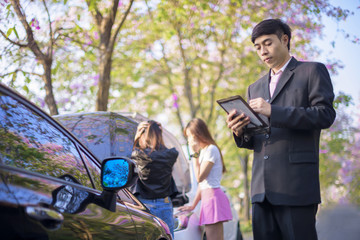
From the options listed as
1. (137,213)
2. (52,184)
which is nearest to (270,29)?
(137,213)

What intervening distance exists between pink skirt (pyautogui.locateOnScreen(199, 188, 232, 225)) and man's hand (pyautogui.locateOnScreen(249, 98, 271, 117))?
2368 millimetres

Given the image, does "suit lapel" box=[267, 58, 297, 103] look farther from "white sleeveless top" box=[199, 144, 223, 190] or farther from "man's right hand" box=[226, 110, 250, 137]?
"white sleeveless top" box=[199, 144, 223, 190]

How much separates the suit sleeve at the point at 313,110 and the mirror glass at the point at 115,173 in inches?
45.8

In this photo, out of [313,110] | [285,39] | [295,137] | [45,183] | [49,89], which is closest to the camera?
[45,183]

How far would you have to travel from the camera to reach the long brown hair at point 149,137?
16.0ft

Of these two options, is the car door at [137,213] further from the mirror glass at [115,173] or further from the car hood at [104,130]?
the car hood at [104,130]

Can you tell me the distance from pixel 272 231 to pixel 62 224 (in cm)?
180

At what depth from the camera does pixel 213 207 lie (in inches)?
209

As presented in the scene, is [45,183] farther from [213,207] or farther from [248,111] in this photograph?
[213,207]

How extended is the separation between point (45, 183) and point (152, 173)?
2.99m

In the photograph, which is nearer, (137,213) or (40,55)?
(137,213)

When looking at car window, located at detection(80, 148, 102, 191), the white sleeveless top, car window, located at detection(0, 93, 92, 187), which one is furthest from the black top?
car window, located at detection(0, 93, 92, 187)

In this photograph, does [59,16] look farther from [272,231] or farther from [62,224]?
[62,224]

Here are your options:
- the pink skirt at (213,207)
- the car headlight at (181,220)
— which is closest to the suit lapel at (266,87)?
the car headlight at (181,220)
